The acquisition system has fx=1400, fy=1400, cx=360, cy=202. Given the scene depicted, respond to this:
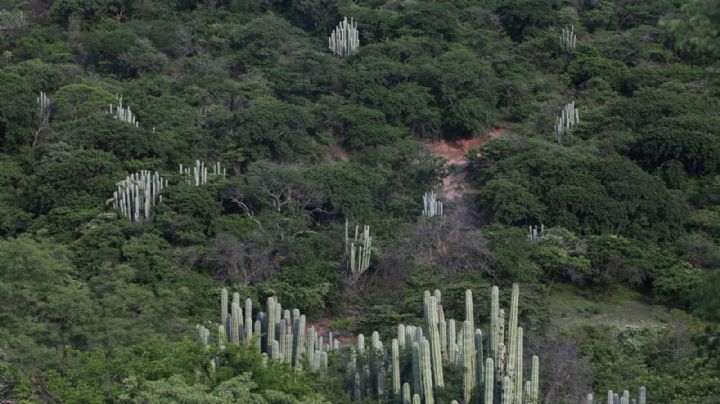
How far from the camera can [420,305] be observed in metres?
25.1

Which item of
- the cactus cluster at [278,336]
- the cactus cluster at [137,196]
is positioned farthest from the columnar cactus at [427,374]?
the cactus cluster at [137,196]

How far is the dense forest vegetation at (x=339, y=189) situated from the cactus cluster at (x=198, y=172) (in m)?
0.12

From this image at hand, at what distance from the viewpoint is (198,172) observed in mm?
30812

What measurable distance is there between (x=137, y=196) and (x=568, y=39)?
18.0 metres

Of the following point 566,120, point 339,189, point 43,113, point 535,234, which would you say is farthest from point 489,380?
point 43,113

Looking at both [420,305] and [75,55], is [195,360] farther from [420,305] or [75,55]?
[75,55]

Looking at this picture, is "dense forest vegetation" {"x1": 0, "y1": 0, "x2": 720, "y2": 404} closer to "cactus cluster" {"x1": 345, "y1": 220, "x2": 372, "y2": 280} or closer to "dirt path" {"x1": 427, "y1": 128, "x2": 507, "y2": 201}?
"cactus cluster" {"x1": 345, "y1": 220, "x2": 372, "y2": 280}

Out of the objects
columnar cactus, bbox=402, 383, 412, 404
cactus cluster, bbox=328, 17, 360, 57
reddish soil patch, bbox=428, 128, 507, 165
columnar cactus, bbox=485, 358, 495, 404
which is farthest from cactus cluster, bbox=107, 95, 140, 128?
columnar cactus, bbox=485, 358, 495, 404

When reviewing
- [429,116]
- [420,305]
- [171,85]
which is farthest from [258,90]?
[420,305]

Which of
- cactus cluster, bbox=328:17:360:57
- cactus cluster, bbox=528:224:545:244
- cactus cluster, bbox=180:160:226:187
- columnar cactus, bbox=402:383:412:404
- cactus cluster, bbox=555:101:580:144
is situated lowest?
columnar cactus, bbox=402:383:412:404

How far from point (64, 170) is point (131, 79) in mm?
9625

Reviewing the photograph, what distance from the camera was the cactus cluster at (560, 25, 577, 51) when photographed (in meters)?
42.4

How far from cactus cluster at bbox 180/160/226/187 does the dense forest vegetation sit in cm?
12

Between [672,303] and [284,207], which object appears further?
[284,207]
